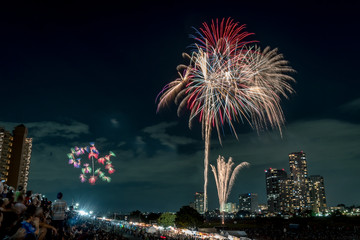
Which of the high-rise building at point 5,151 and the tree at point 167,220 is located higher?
the high-rise building at point 5,151

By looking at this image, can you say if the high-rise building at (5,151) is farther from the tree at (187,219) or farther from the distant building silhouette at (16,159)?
the tree at (187,219)

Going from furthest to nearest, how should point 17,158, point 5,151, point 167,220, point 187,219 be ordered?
1. point 167,220
2. point 17,158
3. point 187,219
4. point 5,151

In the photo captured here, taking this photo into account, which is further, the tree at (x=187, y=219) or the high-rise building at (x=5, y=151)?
the tree at (x=187, y=219)

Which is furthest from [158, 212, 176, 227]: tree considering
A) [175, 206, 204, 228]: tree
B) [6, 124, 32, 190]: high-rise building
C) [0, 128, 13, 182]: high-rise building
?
[0, 128, 13, 182]: high-rise building

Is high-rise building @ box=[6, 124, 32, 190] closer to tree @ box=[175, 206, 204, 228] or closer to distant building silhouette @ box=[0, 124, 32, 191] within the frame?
distant building silhouette @ box=[0, 124, 32, 191]

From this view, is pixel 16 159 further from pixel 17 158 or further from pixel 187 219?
pixel 187 219

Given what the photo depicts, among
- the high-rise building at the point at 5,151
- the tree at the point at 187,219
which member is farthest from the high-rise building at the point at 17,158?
the tree at the point at 187,219

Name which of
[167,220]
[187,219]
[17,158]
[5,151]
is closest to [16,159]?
[17,158]
